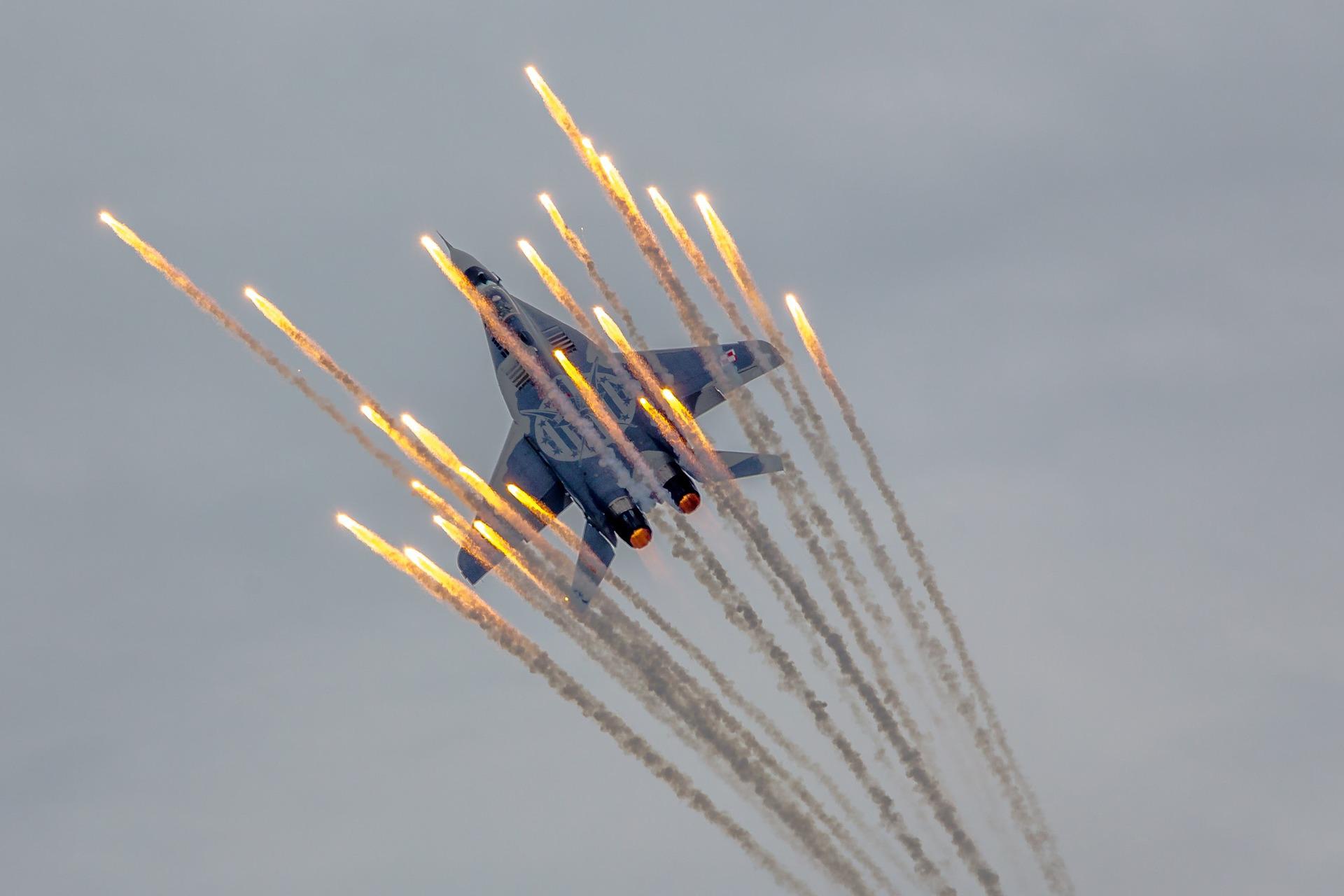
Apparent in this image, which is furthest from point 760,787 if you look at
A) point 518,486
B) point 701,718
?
point 518,486

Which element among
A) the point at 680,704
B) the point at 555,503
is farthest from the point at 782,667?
the point at 555,503

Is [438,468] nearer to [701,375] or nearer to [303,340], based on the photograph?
[303,340]

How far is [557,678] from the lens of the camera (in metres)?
92.8

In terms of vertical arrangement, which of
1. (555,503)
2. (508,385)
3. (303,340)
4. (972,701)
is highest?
(303,340)

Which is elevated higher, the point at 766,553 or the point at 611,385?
the point at 611,385

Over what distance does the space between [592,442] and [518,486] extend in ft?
22.6

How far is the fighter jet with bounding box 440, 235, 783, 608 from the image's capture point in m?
93.9

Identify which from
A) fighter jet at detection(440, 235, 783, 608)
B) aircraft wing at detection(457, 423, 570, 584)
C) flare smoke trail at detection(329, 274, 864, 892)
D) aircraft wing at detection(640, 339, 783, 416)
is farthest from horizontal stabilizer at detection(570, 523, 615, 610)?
aircraft wing at detection(640, 339, 783, 416)

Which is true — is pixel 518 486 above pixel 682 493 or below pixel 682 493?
above

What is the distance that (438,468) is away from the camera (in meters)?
92.8

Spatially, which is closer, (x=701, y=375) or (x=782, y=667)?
(x=782, y=667)

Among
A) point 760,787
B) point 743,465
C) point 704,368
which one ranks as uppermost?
point 704,368

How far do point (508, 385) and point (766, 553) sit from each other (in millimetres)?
19084

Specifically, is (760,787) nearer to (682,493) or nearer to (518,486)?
(682,493)
